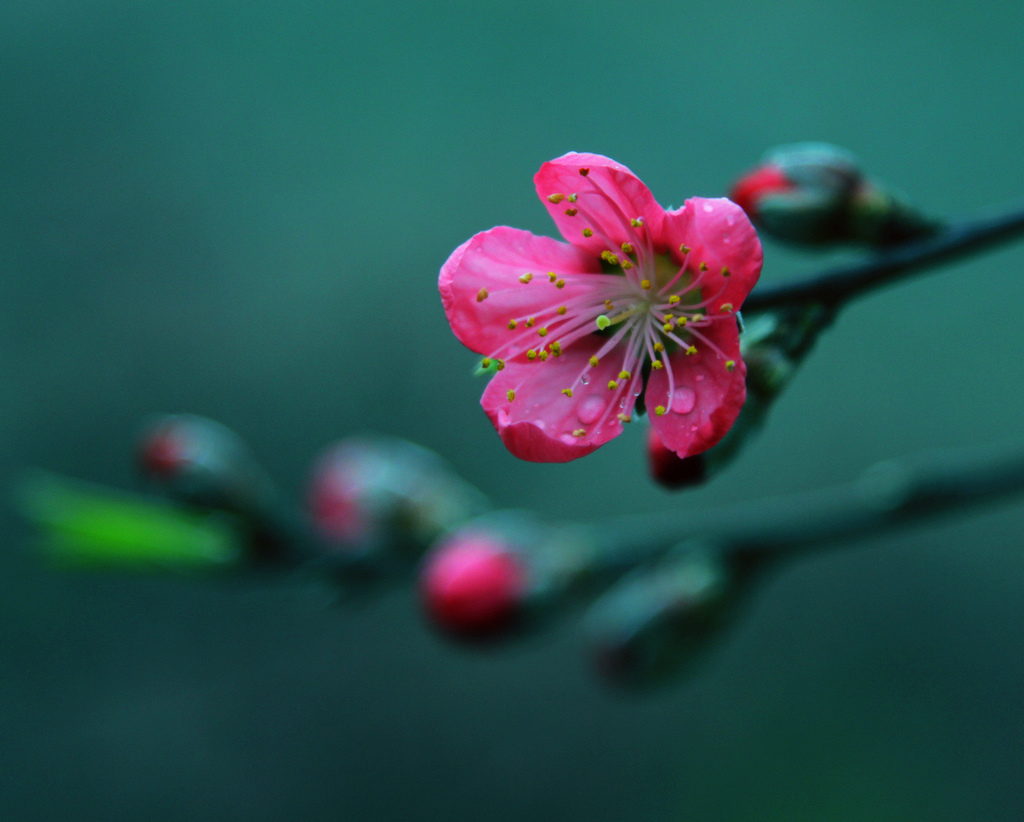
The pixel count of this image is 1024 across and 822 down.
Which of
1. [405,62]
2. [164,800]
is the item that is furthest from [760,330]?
[405,62]

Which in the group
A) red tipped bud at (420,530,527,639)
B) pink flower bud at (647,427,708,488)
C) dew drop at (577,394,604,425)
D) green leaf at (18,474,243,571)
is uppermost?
green leaf at (18,474,243,571)

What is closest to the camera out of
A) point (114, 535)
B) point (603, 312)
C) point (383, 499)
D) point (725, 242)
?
point (725, 242)

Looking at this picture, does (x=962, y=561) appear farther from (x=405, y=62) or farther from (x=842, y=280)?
(x=405, y=62)

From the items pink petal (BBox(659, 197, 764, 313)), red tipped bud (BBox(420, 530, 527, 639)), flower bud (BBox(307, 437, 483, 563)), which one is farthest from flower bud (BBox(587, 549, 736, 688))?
pink petal (BBox(659, 197, 764, 313))

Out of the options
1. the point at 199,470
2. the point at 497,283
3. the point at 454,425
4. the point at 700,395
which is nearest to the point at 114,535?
the point at 199,470

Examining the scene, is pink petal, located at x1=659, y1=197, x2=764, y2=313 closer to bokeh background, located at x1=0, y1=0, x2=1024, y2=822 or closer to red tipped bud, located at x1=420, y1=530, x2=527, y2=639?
red tipped bud, located at x1=420, y1=530, x2=527, y2=639

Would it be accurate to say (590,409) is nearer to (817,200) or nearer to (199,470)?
(817,200)

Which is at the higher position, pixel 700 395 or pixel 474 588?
pixel 474 588

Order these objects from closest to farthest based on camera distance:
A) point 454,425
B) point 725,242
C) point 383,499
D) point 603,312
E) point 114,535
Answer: point 725,242
point 603,312
point 114,535
point 383,499
point 454,425
